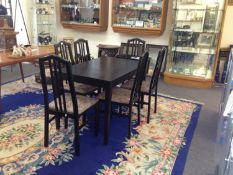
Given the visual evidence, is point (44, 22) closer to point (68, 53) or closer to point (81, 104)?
point (68, 53)

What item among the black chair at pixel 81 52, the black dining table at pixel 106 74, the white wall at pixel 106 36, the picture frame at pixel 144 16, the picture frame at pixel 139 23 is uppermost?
the picture frame at pixel 144 16

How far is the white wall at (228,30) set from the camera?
14.1ft

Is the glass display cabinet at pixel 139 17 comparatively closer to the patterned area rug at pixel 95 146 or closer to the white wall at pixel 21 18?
the patterned area rug at pixel 95 146

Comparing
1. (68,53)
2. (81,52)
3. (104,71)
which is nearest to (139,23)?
(81,52)

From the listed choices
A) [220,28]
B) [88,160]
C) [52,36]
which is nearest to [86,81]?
[88,160]

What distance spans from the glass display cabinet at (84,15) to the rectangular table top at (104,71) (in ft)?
7.18

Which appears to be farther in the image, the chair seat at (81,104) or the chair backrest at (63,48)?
the chair backrest at (63,48)

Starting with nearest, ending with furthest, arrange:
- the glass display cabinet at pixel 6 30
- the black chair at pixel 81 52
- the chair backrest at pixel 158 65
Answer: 1. the chair backrest at pixel 158 65
2. the black chair at pixel 81 52
3. the glass display cabinet at pixel 6 30

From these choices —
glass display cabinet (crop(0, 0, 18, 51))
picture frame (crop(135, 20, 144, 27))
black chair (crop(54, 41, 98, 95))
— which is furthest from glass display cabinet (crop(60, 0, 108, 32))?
black chair (crop(54, 41, 98, 95))

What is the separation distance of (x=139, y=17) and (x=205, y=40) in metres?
1.52

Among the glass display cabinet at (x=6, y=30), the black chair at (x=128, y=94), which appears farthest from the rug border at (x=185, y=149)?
the glass display cabinet at (x=6, y=30)

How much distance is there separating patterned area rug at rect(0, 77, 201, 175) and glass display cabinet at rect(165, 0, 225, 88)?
4.74ft

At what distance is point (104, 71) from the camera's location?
99.4 inches

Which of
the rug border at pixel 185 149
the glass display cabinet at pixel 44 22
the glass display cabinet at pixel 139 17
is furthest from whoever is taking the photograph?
the glass display cabinet at pixel 44 22
